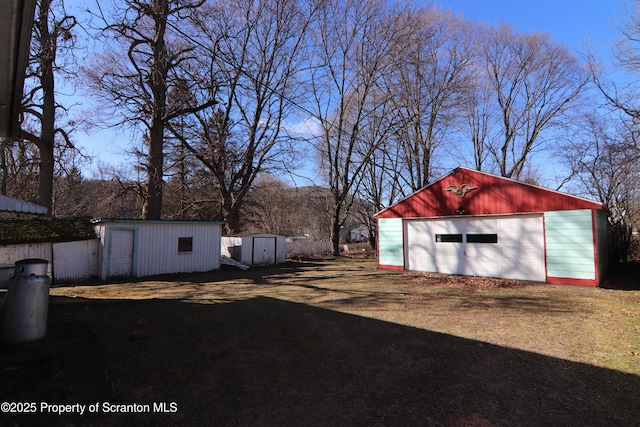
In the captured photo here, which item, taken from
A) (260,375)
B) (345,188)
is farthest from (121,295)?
(345,188)

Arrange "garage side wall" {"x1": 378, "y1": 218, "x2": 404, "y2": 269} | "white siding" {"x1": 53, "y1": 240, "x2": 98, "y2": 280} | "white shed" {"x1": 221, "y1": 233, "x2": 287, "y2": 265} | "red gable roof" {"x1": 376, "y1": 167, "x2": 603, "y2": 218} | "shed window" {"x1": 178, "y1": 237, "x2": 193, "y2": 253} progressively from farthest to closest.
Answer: "white shed" {"x1": 221, "y1": 233, "x2": 287, "y2": 265} < "garage side wall" {"x1": 378, "y1": 218, "x2": 404, "y2": 269} < "shed window" {"x1": 178, "y1": 237, "x2": 193, "y2": 253} < "white siding" {"x1": 53, "y1": 240, "x2": 98, "y2": 280} < "red gable roof" {"x1": 376, "y1": 167, "x2": 603, "y2": 218}

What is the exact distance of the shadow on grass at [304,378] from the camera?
2996 millimetres

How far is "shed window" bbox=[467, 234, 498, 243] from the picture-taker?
12330 millimetres

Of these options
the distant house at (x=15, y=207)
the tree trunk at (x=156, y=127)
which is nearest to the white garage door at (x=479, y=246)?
the tree trunk at (x=156, y=127)

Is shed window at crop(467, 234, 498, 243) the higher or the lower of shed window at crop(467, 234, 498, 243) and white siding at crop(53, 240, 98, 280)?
the higher

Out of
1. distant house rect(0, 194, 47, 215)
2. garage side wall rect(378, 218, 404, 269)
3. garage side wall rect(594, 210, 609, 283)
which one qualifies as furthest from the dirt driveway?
garage side wall rect(378, 218, 404, 269)

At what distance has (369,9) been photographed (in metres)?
22.2

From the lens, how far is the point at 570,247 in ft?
35.2

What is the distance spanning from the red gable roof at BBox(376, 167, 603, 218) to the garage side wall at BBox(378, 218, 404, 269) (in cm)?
57

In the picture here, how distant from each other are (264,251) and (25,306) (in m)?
15.1

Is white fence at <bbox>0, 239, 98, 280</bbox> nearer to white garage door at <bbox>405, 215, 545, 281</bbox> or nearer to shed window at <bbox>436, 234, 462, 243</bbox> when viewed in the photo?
white garage door at <bbox>405, 215, 545, 281</bbox>

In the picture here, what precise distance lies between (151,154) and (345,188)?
13.7m

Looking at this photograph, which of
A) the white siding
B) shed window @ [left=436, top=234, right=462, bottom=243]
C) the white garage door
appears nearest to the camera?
the white siding

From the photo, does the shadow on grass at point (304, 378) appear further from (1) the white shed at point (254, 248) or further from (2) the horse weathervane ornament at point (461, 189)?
(1) the white shed at point (254, 248)
